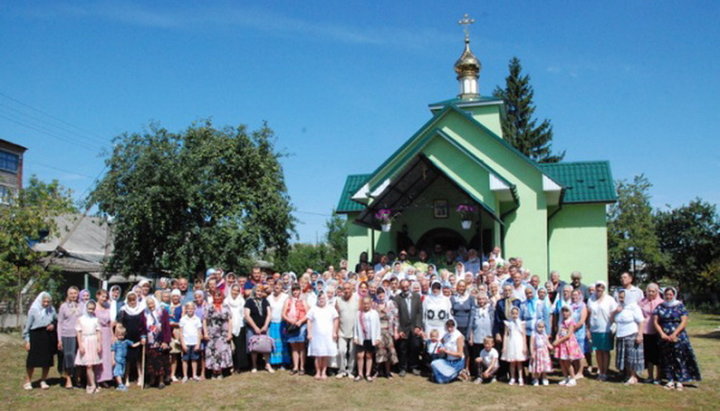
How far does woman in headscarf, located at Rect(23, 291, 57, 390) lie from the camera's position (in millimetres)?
9898

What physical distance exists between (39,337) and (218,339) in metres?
2.84

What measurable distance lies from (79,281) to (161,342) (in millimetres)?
24203

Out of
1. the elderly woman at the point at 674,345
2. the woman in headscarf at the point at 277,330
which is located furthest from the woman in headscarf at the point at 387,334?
the elderly woman at the point at 674,345

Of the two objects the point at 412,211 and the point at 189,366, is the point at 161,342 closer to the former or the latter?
the point at 189,366

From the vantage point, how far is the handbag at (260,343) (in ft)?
35.2

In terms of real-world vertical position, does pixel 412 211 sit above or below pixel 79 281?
above

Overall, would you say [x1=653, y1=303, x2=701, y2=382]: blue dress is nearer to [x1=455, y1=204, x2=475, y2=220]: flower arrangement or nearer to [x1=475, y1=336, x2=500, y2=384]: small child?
[x1=475, y1=336, x2=500, y2=384]: small child

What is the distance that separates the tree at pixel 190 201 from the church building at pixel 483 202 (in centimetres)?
380

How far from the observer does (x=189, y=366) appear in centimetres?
1106

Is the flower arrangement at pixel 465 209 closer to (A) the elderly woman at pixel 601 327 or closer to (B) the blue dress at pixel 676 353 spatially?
(A) the elderly woman at pixel 601 327

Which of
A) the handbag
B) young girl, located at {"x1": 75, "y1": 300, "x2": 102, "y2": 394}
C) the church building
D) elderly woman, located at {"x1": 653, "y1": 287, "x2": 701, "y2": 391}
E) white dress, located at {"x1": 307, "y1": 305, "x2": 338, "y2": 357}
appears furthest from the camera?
the church building

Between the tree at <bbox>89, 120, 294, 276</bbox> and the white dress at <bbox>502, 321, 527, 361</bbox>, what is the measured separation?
13.0 meters

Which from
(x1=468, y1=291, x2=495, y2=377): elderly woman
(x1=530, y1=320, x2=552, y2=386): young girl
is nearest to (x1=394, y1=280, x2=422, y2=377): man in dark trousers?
(x1=468, y1=291, x2=495, y2=377): elderly woman

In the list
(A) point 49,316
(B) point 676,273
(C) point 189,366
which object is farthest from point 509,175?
(B) point 676,273
